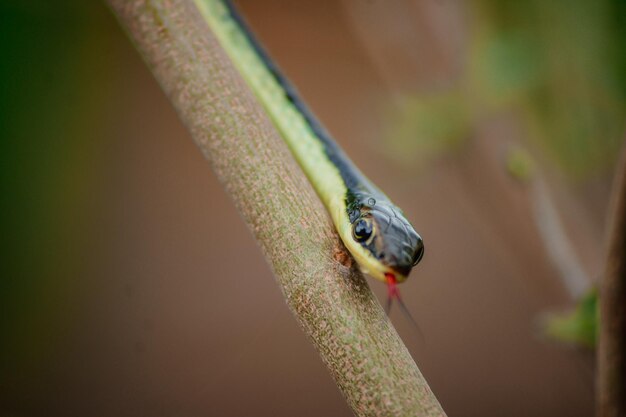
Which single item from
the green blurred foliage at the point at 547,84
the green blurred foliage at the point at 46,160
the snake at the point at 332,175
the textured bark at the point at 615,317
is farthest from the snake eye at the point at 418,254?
the green blurred foliage at the point at 46,160

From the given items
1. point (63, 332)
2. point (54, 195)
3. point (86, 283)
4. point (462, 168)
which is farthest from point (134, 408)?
point (462, 168)

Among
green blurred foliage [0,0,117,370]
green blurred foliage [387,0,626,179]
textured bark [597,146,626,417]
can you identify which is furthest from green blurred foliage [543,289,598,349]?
green blurred foliage [0,0,117,370]

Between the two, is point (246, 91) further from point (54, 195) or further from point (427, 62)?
point (54, 195)

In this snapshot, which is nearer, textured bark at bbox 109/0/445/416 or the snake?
textured bark at bbox 109/0/445/416

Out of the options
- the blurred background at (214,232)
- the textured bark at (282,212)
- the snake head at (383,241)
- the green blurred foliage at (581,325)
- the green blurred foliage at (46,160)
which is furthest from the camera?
the green blurred foliage at (46,160)

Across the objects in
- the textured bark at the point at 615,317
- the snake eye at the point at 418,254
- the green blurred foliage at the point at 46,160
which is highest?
the green blurred foliage at the point at 46,160

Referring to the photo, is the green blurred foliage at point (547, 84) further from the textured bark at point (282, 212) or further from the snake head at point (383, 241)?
the textured bark at point (282, 212)

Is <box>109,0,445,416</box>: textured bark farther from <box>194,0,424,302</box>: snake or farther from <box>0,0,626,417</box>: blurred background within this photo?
<box>0,0,626,417</box>: blurred background

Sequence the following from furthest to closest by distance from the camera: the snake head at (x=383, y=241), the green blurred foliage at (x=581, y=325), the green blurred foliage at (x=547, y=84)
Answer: the green blurred foliage at (x=547, y=84) → the green blurred foliage at (x=581, y=325) → the snake head at (x=383, y=241)
